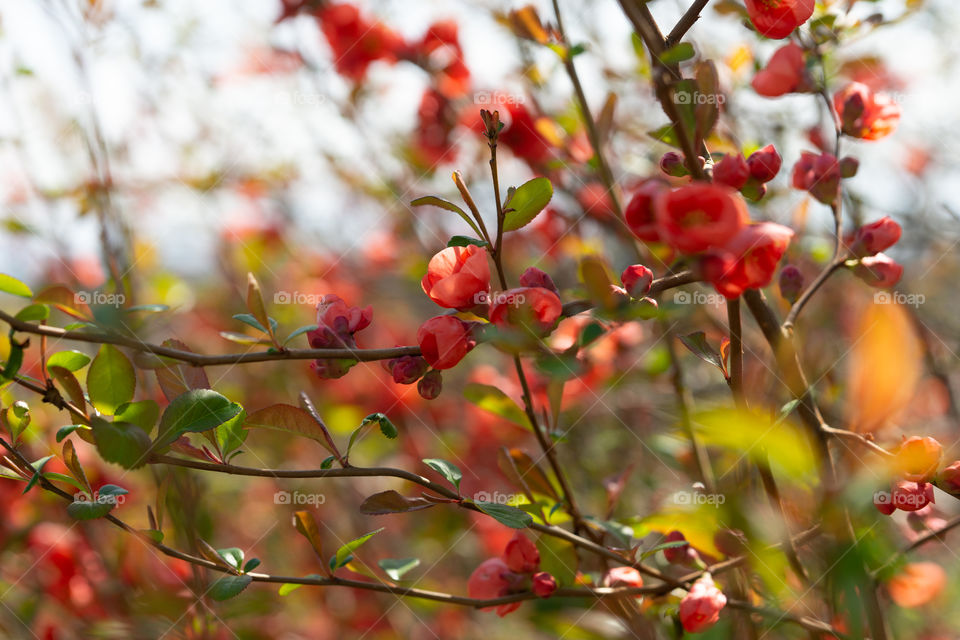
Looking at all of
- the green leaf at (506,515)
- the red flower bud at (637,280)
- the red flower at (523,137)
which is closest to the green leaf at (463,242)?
the red flower bud at (637,280)

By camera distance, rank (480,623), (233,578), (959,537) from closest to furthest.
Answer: (233,578), (959,537), (480,623)

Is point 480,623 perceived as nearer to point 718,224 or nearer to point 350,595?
point 350,595

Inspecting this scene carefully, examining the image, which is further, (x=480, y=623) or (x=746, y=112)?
(x=480, y=623)

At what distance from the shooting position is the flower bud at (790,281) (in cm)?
73

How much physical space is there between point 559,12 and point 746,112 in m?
0.87

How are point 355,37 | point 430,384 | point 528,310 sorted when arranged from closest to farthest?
point 528,310
point 430,384
point 355,37

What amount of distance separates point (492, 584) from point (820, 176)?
564 millimetres

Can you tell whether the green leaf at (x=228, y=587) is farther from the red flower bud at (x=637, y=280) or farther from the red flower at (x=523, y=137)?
the red flower at (x=523, y=137)

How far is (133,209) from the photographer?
251 centimetres

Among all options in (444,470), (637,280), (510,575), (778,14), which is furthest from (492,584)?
(778,14)

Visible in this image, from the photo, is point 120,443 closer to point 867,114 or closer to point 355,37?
point 867,114

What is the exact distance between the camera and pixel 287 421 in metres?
0.65

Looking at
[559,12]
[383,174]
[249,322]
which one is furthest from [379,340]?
[249,322]

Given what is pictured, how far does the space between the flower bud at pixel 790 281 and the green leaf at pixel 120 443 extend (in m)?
0.63
